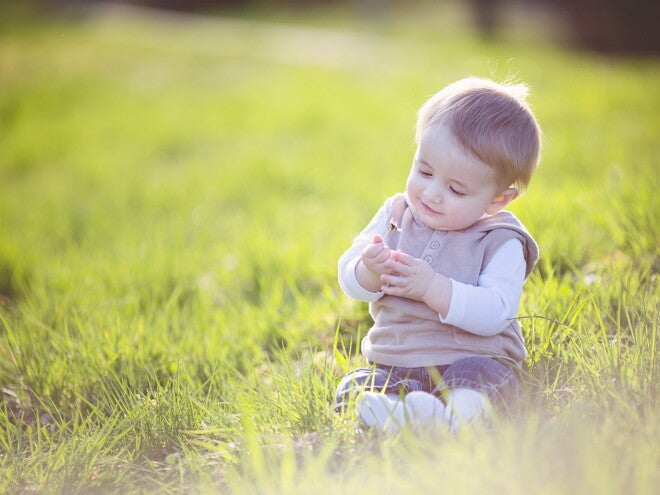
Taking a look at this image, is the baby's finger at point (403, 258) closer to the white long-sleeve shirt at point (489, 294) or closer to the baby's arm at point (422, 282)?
the baby's arm at point (422, 282)

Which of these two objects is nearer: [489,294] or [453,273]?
[489,294]

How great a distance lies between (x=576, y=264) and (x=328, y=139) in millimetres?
4889

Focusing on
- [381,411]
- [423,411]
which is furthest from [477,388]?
[381,411]

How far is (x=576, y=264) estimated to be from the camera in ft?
10.8

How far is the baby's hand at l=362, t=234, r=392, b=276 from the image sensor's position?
82.5 inches

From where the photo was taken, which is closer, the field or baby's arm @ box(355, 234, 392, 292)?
the field

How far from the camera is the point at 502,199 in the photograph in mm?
2193

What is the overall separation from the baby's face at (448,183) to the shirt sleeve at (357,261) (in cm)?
20

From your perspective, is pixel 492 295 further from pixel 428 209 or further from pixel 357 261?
pixel 357 261

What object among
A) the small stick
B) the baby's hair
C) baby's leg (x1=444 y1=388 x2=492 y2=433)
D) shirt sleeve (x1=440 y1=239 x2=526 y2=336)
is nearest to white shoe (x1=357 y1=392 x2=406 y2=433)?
baby's leg (x1=444 y1=388 x2=492 y2=433)

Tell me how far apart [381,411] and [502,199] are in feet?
2.53

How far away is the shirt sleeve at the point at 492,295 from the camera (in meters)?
2.07

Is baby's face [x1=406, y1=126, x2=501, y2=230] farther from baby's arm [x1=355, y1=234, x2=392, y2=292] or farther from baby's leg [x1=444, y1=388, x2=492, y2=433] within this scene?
baby's leg [x1=444, y1=388, x2=492, y2=433]

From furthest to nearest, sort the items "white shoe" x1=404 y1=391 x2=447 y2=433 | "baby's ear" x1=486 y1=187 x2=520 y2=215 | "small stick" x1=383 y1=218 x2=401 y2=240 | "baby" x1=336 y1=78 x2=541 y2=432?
"small stick" x1=383 y1=218 x2=401 y2=240 < "baby's ear" x1=486 y1=187 x2=520 y2=215 < "baby" x1=336 y1=78 x2=541 y2=432 < "white shoe" x1=404 y1=391 x2=447 y2=433
